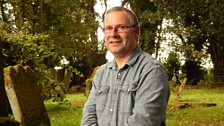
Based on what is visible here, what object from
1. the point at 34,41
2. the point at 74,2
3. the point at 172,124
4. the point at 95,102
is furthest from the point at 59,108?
the point at 95,102

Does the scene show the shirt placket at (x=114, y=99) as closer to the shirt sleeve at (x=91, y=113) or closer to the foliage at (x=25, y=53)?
the shirt sleeve at (x=91, y=113)

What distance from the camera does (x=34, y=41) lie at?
1345 centimetres

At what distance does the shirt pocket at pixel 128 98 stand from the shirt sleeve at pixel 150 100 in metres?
0.03

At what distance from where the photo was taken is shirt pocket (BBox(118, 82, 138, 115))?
129 inches

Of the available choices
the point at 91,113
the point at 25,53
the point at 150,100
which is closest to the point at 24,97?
the point at 25,53

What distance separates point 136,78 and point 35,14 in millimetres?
20343

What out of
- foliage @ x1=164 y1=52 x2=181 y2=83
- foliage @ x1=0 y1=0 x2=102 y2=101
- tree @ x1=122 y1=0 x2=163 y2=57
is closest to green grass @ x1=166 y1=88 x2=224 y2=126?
foliage @ x1=0 y1=0 x2=102 y2=101

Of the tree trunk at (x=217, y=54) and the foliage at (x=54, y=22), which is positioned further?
the tree trunk at (x=217, y=54)

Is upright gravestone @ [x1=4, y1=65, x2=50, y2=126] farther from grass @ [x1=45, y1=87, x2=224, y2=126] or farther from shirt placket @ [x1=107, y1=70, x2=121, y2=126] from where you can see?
shirt placket @ [x1=107, y1=70, x2=121, y2=126]

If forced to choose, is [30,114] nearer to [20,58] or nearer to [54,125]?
[54,125]

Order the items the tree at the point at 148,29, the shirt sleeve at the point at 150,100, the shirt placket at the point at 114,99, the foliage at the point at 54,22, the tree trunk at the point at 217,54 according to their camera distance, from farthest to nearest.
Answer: the tree trunk at the point at 217,54 → the tree at the point at 148,29 → the foliage at the point at 54,22 → the shirt placket at the point at 114,99 → the shirt sleeve at the point at 150,100

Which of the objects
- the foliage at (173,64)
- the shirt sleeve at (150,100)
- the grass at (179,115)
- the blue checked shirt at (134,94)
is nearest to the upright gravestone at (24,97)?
the grass at (179,115)

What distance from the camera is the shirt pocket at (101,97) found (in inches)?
135

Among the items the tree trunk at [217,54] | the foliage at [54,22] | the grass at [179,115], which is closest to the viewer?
the grass at [179,115]
